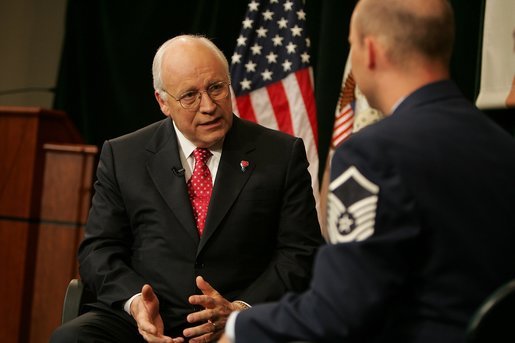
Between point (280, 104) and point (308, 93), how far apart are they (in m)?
0.17

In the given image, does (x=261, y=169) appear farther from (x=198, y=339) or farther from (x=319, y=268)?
(x=319, y=268)

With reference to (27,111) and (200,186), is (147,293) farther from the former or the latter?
(27,111)

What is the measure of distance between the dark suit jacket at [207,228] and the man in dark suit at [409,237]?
42.3 inches

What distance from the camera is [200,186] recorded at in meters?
2.88

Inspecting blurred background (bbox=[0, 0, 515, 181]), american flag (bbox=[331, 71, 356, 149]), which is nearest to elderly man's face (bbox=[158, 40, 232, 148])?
american flag (bbox=[331, 71, 356, 149])

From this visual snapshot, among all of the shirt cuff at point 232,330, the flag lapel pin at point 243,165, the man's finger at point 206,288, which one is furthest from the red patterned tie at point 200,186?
the shirt cuff at point 232,330

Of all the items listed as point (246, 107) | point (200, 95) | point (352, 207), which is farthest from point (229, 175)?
point (246, 107)

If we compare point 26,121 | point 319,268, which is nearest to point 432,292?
point 319,268

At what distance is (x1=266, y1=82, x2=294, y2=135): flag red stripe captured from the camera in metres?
4.48

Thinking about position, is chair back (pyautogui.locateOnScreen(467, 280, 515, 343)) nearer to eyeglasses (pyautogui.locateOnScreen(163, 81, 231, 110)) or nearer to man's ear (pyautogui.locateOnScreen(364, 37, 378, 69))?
man's ear (pyautogui.locateOnScreen(364, 37, 378, 69))

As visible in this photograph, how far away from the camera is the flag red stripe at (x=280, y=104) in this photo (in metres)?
4.48

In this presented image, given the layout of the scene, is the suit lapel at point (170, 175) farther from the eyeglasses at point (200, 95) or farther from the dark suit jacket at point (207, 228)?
the eyeglasses at point (200, 95)

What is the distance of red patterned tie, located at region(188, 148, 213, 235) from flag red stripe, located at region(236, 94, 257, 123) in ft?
5.17

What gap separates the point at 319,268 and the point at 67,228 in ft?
9.53
